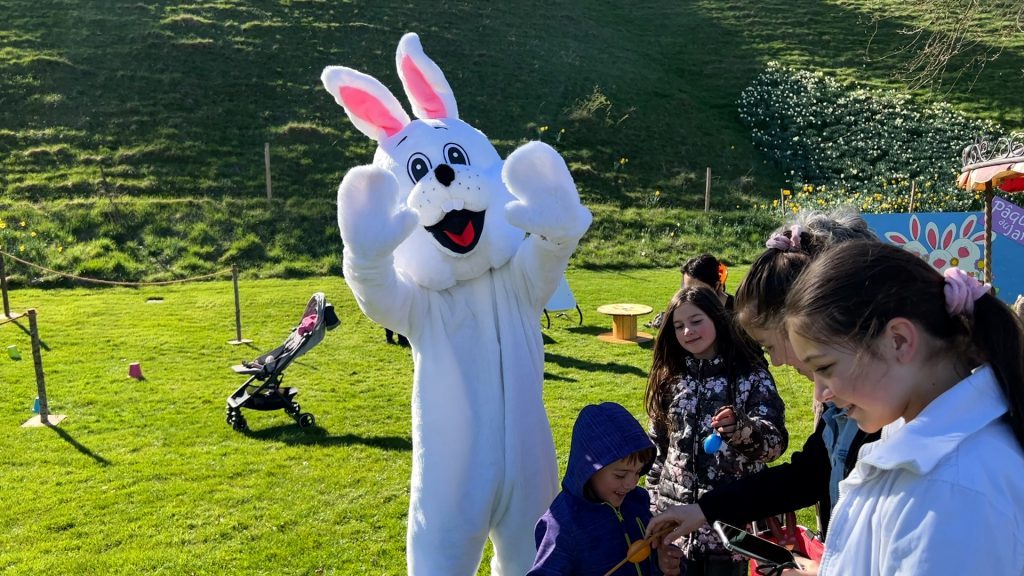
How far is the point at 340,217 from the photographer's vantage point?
8.31 ft

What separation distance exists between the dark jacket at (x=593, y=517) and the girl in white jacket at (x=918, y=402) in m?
1.01

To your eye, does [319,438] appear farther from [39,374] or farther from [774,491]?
[774,491]

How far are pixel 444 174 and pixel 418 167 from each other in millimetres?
152

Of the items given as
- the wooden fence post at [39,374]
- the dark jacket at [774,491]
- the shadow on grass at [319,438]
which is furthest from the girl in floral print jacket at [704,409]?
the wooden fence post at [39,374]

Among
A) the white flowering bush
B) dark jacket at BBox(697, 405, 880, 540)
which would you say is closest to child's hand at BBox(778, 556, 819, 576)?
dark jacket at BBox(697, 405, 880, 540)

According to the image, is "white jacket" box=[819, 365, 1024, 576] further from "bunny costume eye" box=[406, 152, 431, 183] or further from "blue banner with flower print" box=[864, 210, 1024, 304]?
"blue banner with flower print" box=[864, 210, 1024, 304]

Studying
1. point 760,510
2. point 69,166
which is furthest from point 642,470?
point 69,166

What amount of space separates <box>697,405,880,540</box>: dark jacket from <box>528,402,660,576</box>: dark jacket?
27cm

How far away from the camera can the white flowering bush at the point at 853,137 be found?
1955 cm

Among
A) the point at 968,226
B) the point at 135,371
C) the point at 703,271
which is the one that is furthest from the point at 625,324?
the point at 135,371

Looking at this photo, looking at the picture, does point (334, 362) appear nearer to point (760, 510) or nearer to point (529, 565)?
point (529, 565)

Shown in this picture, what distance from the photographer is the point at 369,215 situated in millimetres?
2518

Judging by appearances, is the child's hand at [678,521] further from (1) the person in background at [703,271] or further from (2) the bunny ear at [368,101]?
(1) the person in background at [703,271]

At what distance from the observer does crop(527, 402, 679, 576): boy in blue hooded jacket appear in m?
2.27
